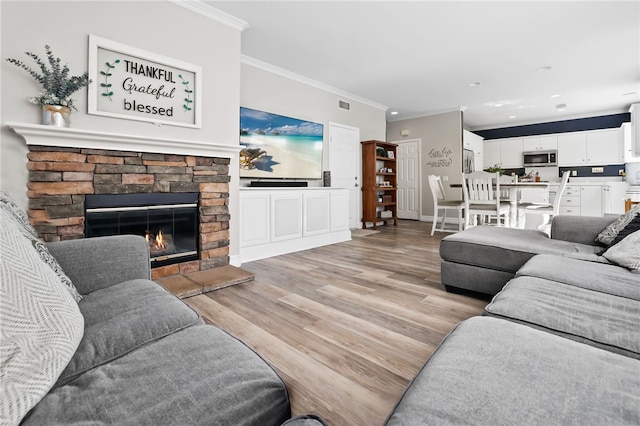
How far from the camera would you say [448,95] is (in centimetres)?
614

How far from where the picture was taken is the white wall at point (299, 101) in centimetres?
447

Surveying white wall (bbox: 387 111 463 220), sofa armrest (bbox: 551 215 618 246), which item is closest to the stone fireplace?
sofa armrest (bbox: 551 215 618 246)

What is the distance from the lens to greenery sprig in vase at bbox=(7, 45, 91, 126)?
220cm

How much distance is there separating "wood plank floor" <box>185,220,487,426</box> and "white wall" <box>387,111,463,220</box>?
425cm

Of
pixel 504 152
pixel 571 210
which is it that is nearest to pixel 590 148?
pixel 571 210

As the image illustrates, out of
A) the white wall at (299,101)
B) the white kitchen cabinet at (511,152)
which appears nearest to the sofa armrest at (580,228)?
the white wall at (299,101)

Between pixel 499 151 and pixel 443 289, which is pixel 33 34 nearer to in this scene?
pixel 443 289

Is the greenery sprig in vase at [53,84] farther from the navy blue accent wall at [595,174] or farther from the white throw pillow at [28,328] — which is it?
the navy blue accent wall at [595,174]

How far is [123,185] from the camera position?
2598 millimetres

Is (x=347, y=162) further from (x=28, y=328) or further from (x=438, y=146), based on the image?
Answer: (x=28, y=328)

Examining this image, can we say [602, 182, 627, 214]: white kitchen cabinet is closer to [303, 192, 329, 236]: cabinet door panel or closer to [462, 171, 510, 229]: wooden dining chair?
[462, 171, 510, 229]: wooden dining chair

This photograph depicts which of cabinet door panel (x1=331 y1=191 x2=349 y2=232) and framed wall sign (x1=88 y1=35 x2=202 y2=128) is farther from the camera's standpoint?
cabinet door panel (x1=331 y1=191 x2=349 y2=232)

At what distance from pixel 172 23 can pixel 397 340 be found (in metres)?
3.19

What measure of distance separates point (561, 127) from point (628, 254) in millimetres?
7726
